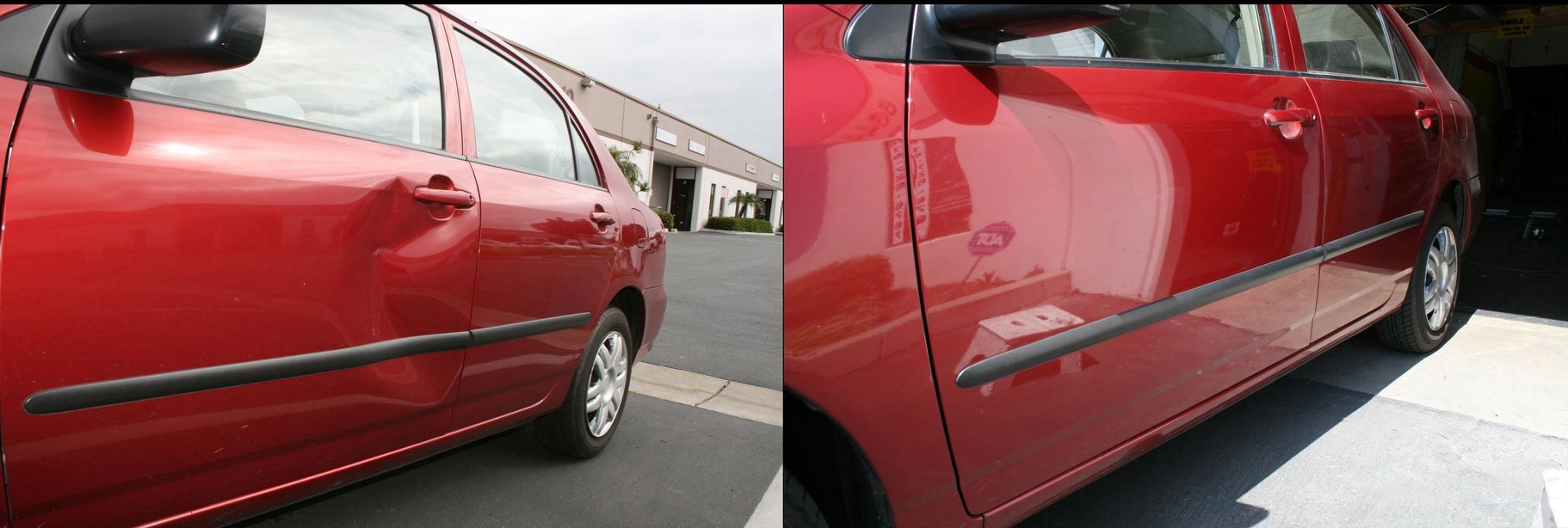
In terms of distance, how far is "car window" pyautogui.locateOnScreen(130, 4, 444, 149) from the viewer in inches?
36.5

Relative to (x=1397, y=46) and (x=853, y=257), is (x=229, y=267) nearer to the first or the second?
(x=853, y=257)

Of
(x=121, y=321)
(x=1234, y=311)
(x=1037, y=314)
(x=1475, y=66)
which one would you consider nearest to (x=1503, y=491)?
(x=1234, y=311)

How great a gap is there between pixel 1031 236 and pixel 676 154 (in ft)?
1.78

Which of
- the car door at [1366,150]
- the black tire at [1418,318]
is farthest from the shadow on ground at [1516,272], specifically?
the car door at [1366,150]

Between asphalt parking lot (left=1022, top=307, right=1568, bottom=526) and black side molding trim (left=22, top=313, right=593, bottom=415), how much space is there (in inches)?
49.4

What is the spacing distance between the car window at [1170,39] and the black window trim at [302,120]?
802mm

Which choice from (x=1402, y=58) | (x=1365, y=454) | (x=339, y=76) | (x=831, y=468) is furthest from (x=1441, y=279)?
(x=339, y=76)

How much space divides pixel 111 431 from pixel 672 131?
79 cm

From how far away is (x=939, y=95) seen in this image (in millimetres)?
994

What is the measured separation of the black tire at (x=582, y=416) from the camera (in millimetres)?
1372

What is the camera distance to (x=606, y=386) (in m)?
1.49

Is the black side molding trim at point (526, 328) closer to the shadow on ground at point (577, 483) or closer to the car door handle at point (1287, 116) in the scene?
the shadow on ground at point (577, 483)

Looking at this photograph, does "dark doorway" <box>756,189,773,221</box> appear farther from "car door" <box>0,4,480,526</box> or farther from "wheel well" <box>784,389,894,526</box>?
"car door" <box>0,4,480,526</box>

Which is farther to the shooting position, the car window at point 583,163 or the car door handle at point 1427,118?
the car door handle at point 1427,118
